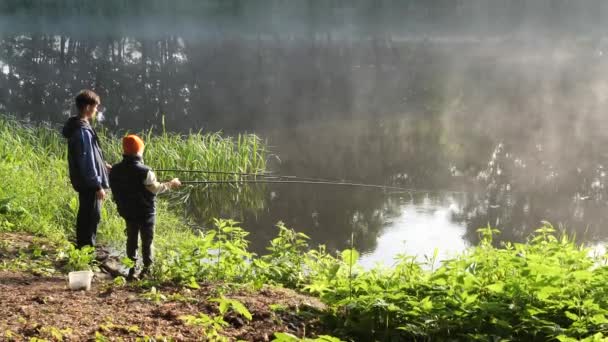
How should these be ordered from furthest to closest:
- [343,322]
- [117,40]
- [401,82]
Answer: [117,40]
[401,82]
[343,322]

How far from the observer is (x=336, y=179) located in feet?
34.9

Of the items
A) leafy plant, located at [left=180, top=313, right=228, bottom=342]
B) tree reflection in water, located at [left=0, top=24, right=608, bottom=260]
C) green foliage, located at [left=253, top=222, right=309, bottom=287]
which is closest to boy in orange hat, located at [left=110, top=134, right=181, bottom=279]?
green foliage, located at [left=253, top=222, right=309, bottom=287]

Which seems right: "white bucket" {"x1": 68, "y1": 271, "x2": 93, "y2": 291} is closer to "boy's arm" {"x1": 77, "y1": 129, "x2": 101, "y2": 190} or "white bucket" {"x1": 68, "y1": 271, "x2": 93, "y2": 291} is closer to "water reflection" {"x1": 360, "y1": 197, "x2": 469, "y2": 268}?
"boy's arm" {"x1": 77, "y1": 129, "x2": 101, "y2": 190}

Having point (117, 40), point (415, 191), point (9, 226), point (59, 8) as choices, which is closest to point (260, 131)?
point (415, 191)

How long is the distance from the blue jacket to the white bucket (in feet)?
2.70

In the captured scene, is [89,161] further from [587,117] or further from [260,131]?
[587,117]

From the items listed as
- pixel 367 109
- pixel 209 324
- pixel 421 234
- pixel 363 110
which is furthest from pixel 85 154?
pixel 367 109

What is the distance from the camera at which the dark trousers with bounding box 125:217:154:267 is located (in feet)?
14.8

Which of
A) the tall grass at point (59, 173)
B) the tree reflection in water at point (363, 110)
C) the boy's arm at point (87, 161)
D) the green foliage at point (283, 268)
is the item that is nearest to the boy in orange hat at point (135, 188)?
the boy's arm at point (87, 161)

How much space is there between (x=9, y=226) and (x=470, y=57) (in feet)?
70.8

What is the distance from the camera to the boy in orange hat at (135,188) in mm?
4375

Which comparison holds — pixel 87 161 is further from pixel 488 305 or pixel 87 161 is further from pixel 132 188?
pixel 488 305

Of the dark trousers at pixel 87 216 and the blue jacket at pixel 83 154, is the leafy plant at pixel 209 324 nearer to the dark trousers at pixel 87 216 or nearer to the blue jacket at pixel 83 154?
the blue jacket at pixel 83 154

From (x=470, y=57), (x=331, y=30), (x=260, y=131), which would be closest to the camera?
(x=260, y=131)
